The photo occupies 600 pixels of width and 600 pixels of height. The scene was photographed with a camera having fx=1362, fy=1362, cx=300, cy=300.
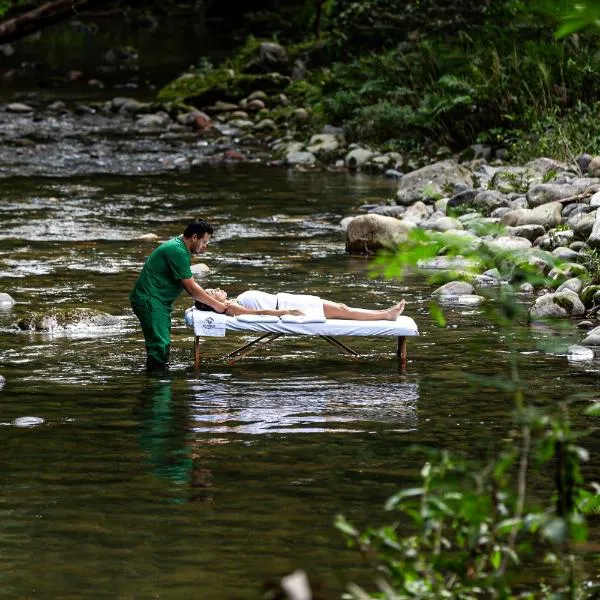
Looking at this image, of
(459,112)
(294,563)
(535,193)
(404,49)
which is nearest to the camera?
(294,563)

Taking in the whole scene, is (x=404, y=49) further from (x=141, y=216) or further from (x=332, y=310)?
(x=332, y=310)

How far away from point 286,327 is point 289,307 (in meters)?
0.30

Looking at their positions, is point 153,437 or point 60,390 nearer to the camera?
point 153,437

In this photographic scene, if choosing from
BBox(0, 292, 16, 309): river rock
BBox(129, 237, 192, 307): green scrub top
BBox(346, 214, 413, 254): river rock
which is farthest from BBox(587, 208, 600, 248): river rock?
BBox(0, 292, 16, 309): river rock

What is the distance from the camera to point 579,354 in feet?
36.3

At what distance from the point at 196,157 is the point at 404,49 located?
4.91 m

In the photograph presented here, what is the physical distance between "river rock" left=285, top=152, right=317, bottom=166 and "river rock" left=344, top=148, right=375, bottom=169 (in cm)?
72

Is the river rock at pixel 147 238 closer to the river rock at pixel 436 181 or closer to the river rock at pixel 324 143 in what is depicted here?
the river rock at pixel 436 181

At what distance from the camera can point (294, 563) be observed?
642 cm

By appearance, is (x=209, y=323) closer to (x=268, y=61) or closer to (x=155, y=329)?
(x=155, y=329)

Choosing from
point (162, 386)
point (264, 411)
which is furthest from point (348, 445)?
point (162, 386)

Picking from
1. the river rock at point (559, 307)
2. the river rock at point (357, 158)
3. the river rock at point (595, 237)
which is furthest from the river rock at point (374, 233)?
the river rock at point (357, 158)

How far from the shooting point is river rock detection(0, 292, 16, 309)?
13.3 meters

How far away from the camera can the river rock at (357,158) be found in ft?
78.3
